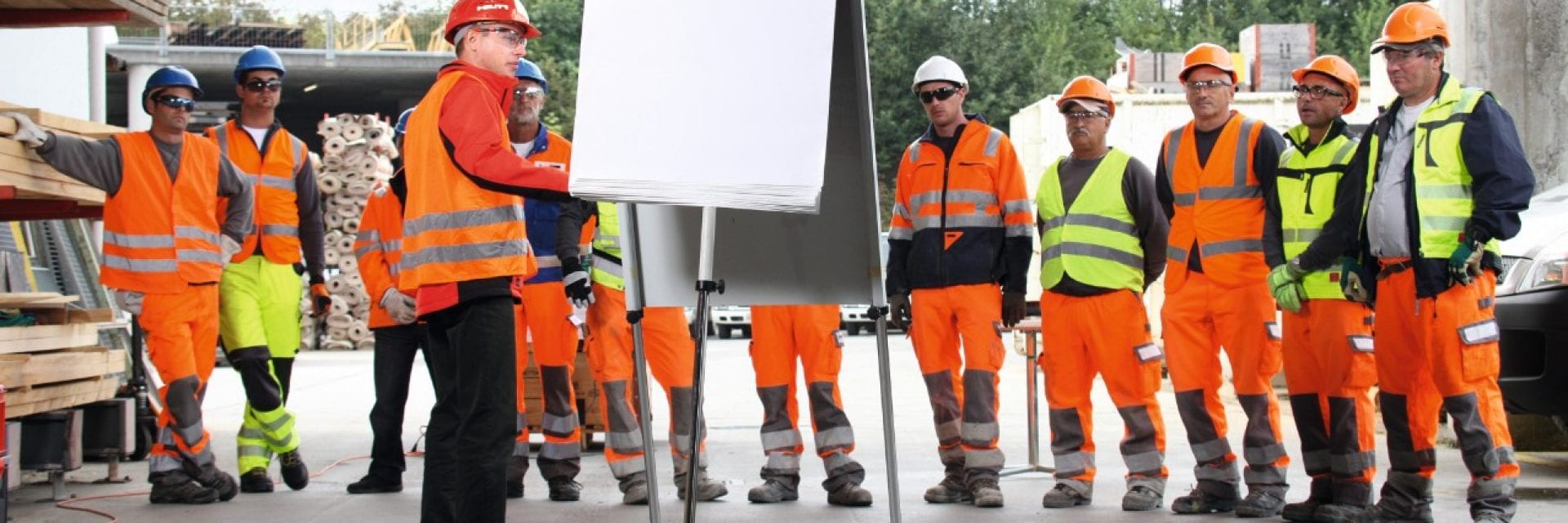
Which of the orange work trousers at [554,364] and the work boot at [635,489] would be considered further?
the orange work trousers at [554,364]

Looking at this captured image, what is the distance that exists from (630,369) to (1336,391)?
3.23m

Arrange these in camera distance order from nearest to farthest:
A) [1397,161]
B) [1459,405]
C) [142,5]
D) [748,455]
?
1. [1459,405]
2. [1397,161]
3. [142,5]
4. [748,455]

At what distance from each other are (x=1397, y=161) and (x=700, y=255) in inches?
123

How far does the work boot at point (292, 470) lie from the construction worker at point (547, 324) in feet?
3.65

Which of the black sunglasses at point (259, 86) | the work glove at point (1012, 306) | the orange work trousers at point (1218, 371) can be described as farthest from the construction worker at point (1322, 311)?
the black sunglasses at point (259, 86)

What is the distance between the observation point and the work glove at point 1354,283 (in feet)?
21.7

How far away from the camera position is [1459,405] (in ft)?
20.1

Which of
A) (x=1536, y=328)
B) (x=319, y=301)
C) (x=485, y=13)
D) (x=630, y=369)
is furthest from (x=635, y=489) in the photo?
(x=1536, y=328)

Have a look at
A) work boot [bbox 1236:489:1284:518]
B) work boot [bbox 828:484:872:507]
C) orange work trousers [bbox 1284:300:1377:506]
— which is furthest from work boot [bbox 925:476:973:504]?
orange work trousers [bbox 1284:300:1377:506]

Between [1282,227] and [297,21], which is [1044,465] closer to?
[1282,227]

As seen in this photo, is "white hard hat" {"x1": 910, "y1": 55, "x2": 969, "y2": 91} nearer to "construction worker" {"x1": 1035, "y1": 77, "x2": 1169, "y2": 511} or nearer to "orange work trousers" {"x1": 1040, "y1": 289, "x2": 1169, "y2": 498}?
"construction worker" {"x1": 1035, "y1": 77, "x2": 1169, "y2": 511}

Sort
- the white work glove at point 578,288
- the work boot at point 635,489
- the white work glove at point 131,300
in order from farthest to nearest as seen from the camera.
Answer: the work boot at point 635,489, the white work glove at point 131,300, the white work glove at point 578,288

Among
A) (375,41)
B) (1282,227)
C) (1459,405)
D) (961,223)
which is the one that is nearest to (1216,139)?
(1282,227)

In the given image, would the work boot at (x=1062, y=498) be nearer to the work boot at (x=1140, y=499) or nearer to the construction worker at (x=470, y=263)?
the work boot at (x=1140, y=499)
